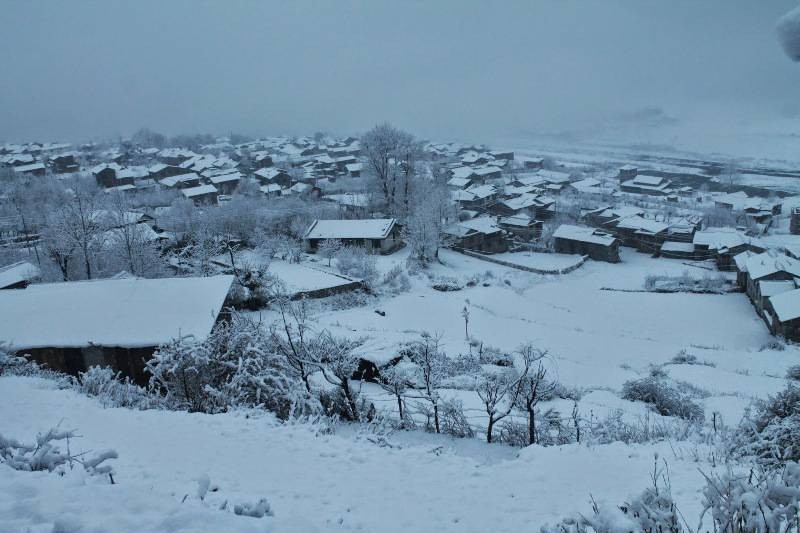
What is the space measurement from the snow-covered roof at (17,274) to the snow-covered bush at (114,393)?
610 inches

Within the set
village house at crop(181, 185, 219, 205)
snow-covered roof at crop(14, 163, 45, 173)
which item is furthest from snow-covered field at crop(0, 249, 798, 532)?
snow-covered roof at crop(14, 163, 45, 173)

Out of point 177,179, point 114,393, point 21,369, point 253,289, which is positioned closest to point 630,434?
point 114,393

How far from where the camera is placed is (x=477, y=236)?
121 feet

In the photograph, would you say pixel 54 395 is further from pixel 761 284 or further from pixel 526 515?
pixel 761 284

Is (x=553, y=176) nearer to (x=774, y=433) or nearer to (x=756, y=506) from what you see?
(x=774, y=433)

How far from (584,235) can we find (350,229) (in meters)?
17.0

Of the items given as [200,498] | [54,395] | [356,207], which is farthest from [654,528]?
[356,207]

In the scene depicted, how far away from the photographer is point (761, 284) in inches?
941

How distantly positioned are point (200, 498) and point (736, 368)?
17882 mm

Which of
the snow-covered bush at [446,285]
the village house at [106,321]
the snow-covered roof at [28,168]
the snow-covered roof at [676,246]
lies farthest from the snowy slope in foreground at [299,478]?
the snow-covered roof at [28,168]

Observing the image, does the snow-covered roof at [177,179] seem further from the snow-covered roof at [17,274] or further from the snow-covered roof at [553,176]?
the snow-covered roof at [553,176]

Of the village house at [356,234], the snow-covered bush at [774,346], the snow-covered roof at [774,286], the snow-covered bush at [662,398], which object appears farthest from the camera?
the village house at [356,234]

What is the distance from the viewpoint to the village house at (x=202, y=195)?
146 ft

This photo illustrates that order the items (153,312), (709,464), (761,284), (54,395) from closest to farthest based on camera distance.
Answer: (709,464) → (54,395) → (153,312) → (761,284)
